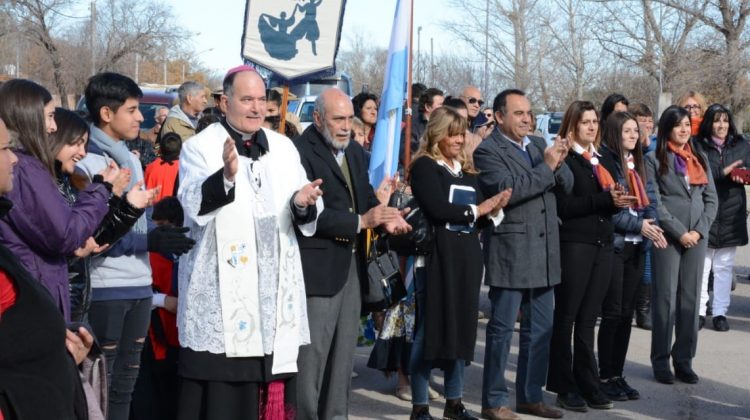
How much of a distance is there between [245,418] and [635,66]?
105ft

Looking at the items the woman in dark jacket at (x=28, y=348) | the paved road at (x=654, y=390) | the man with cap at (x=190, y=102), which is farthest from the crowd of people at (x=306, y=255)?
the man with cap at (x=190, y=102)

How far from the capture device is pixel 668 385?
805cm

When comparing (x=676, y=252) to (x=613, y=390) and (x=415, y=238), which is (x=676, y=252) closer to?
(x=613, y=390)

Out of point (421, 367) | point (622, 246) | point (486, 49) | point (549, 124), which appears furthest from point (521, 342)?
point (486, 49)

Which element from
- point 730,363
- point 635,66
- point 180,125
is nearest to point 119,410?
point 180,125

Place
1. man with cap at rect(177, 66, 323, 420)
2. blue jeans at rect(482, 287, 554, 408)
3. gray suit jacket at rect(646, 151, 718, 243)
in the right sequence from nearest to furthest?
man with cap at rect(177, 66, 323, 420) < blue jeans at rect(482, 287, 554, 408) < gray suit jacket at rect(646, 151, 718, 243)

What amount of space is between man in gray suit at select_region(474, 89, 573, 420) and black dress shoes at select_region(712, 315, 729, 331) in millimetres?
3694

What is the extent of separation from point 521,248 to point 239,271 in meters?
2.59

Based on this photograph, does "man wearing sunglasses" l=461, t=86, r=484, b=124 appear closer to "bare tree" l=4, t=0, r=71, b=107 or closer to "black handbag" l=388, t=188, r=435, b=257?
"black handbag" l=388, t=188, r=435, b=257

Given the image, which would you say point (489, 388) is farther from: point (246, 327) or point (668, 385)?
point (246, 327)

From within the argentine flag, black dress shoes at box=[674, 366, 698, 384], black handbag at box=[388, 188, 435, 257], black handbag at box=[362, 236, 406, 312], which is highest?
the argentine flag

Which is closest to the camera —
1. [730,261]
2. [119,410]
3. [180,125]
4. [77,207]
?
[77,207]

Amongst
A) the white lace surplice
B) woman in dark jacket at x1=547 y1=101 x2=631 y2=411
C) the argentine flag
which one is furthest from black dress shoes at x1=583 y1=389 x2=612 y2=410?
the white lace surplice

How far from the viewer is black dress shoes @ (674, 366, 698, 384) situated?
811cm
